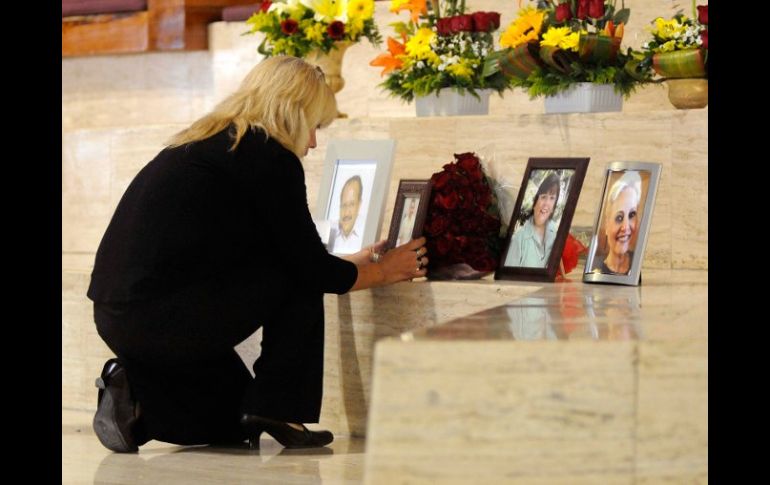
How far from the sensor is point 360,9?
4270mm

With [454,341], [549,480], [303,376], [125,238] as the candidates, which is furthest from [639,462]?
[125,238]

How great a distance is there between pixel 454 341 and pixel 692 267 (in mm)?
1847

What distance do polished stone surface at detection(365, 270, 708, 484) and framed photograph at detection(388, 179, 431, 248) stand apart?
1.41m

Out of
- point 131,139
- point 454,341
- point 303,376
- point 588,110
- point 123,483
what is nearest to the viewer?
point 454,341

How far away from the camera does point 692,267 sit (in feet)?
11.7

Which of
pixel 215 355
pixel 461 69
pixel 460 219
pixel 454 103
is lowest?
pixel 215 355

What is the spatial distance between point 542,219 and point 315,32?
48.9 inches

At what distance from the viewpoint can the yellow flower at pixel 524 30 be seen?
149 inches

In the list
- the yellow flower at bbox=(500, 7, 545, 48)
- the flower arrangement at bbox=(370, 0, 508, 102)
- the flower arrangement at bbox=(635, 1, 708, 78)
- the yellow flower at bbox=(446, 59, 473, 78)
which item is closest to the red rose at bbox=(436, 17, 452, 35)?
the flower arrangement at bbox=(370, 0, 508, 102)

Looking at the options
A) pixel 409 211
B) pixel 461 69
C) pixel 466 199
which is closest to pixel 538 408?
pixel 466 199

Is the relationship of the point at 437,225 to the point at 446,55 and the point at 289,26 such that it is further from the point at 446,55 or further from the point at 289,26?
the point at 289,26

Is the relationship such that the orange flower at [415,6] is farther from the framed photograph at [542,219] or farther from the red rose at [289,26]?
the framed photograph at [542,219]

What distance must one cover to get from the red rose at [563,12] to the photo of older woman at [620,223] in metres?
0.61

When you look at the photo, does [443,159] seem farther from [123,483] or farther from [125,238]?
[123,483]
